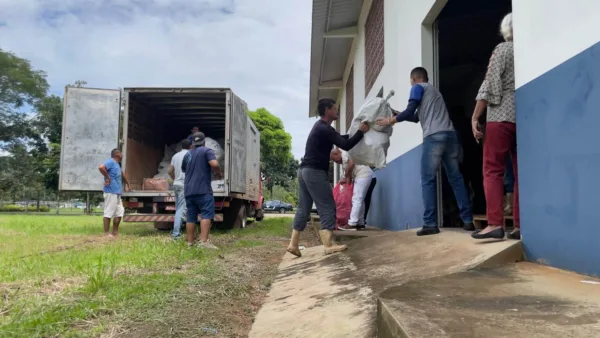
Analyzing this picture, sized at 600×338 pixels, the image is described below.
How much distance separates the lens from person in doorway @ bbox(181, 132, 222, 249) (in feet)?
20.4

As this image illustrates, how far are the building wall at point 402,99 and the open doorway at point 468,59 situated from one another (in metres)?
0.49

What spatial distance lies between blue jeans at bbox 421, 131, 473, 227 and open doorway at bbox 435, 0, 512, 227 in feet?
7.83

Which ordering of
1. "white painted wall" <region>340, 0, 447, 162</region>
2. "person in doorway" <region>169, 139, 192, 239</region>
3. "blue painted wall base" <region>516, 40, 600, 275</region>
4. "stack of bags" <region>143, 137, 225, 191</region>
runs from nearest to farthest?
"blue painted wall base" <region>516, 40, 600, 275</region> → "white painted wall" <region>340, 0, 447, 162</region> → "person in doorway" <region>169, 139, 192, 239</region> → "stack of bags" <region>143, 137, 225, 191</region>

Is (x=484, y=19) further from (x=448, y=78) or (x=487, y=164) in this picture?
(x=487, y=164)

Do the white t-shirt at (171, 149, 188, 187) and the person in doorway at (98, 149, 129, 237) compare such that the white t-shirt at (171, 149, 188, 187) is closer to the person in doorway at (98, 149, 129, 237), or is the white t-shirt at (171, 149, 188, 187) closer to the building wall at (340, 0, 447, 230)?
the person in doorway at (98, 149, 129, 237)

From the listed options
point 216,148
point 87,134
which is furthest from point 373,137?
point 87,134

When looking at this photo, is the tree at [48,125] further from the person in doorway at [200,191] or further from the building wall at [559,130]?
the building wall at [559,130]

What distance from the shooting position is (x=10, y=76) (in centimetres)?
3031

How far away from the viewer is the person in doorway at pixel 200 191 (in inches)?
245

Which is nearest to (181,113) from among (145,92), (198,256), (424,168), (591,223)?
(145,92)

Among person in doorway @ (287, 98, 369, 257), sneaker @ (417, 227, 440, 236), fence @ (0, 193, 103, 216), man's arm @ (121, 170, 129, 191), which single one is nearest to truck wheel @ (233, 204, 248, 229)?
man's arm @ (121, 170, 129, 191)

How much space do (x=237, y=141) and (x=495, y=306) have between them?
7.82 m

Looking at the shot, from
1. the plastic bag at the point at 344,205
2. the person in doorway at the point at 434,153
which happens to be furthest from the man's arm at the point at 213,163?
the person in doorway at the point at 434,153

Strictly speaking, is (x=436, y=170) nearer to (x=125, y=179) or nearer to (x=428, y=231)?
(x=428, y=231)
